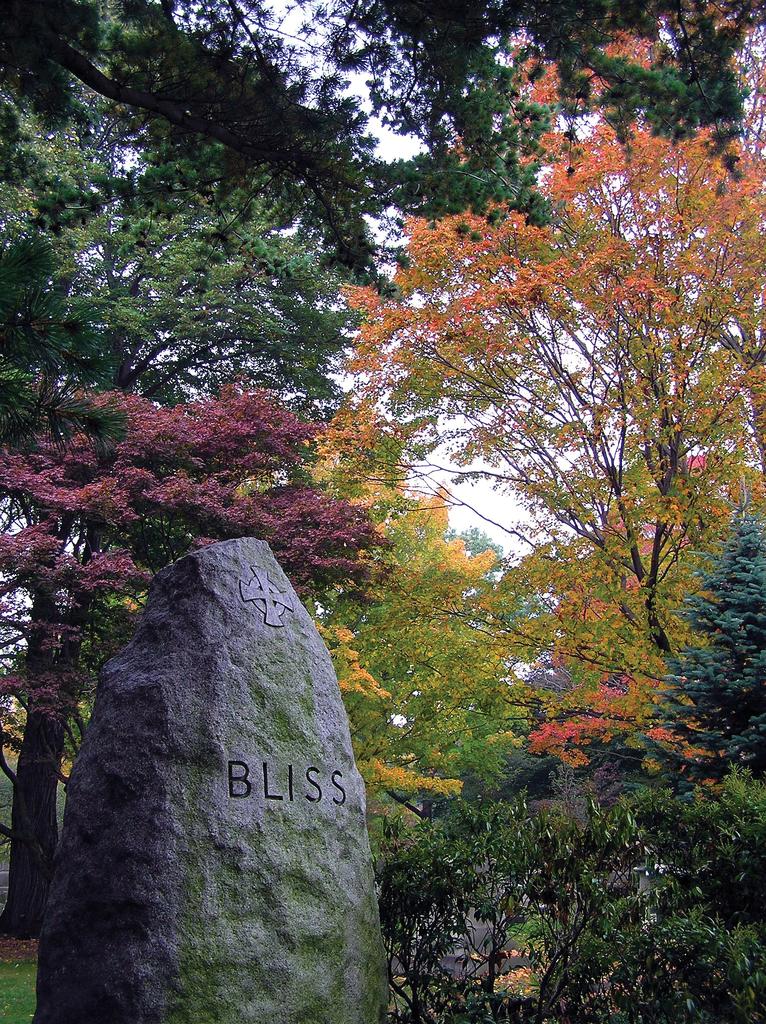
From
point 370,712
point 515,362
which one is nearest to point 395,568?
point 515,362

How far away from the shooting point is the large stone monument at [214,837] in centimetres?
324

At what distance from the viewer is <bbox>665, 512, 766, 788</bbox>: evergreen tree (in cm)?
641

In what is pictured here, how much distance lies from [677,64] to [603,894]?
4814mm

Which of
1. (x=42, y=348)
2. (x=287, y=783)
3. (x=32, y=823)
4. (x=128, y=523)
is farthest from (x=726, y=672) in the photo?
(x=32, y=823)

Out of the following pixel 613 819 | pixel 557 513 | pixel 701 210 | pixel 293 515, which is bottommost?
pixel 613 819

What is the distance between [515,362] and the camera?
8.40m

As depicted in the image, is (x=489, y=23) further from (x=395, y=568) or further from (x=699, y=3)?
(x=395, y=568)

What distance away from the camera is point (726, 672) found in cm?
661

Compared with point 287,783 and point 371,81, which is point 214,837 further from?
point 371,81

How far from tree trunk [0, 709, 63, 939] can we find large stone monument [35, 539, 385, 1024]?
345 inches

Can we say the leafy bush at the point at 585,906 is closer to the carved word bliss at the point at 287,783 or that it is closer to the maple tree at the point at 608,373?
the carved word bliss at the point at 287,783

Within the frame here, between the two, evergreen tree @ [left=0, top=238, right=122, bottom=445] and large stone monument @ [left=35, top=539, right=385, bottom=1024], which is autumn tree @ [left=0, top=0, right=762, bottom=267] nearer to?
evergreen tree @ [left=0, top=238, right=122, bottom=445]

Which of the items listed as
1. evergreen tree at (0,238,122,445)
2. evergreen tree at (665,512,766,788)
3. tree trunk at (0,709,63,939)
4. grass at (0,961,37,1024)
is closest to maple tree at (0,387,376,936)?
tree trunk at (0,709,63,939)

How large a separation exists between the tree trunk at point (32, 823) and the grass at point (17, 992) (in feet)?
4.52
